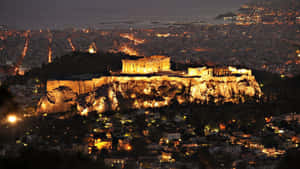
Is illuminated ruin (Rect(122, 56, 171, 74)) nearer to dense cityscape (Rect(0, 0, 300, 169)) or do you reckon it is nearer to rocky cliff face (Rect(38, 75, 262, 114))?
dense cityscape (Rect(0, 0, 300, 169))

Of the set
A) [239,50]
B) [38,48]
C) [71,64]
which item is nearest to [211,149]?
[71,64]

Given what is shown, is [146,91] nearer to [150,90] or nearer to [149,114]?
[150,90]

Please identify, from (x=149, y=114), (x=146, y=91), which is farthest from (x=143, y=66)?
(x=149, y=114)

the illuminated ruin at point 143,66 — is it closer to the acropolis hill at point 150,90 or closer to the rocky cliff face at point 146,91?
the acropolis hill at point 150,90

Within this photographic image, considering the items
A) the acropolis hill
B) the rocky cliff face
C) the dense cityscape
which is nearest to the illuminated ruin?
the dense cityscape

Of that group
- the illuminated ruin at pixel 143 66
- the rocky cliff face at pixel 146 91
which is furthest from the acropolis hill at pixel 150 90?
the illuminated ruin at pixel 143 66

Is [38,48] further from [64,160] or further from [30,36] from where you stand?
[64,160]

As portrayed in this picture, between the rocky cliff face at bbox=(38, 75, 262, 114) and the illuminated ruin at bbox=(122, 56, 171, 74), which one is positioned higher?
the illuminated ruin at bbox=(122, 56, 171, 74)
